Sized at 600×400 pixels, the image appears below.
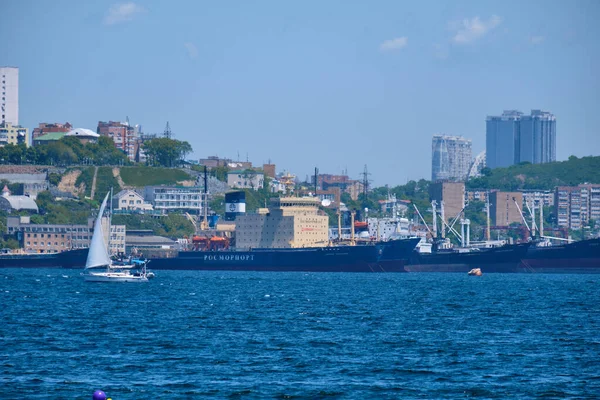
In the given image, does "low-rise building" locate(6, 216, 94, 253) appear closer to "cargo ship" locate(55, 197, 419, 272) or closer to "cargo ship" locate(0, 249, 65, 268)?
"cargo ship" locate(0, 249, 65, 268)

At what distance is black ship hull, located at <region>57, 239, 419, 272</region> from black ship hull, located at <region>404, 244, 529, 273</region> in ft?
26.8

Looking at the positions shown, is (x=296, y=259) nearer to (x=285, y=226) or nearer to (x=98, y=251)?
(x=285, y=226)

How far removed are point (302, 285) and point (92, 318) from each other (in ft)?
145

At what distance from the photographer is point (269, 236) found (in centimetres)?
15275

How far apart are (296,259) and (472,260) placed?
2475 centimetres

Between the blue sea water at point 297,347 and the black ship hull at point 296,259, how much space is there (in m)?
61.9

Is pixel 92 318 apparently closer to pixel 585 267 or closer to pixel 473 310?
pixel 473 310

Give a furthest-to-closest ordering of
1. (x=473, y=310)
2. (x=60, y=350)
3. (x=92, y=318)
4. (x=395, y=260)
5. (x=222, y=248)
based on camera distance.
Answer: (x=222, y=248), (x=395, y=260), (x=473, y=310), (x=92, y=318), (x=60, y=350)

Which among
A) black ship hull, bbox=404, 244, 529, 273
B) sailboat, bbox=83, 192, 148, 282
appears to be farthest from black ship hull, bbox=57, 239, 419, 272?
sailboat, bbox=83, 192, 148, 282

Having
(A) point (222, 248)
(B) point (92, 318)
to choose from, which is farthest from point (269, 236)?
(B) point (92, 318)

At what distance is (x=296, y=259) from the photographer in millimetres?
144125

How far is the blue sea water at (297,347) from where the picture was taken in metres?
35.9

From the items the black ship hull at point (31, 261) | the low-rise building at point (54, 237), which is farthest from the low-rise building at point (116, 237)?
the black ship hull at point (31, 261)

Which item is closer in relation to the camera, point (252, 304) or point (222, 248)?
point (252, 304)
